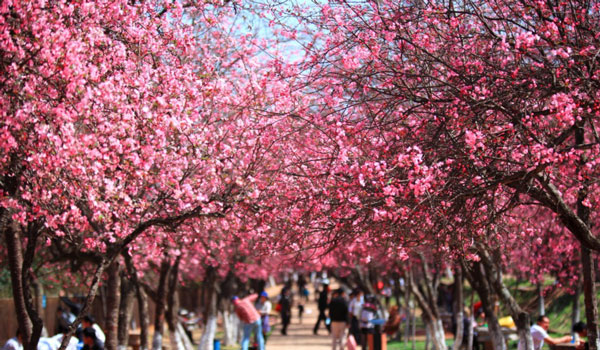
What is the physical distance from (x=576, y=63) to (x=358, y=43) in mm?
2305

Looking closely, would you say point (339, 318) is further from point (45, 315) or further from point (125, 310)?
point (45, 315)

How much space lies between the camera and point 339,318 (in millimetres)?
19375

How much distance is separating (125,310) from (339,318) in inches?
258

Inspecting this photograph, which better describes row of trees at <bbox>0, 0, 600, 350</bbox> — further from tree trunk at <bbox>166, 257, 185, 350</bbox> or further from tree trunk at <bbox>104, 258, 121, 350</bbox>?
tree trunk at <bbox>166, 257, 185, 350</bbox>

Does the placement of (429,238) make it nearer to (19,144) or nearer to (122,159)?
(122,159)

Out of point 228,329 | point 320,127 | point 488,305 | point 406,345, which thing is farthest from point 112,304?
point 228,329

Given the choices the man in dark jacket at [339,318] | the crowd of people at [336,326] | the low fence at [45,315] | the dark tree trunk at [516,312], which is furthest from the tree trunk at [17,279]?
Result: the low fence at [45,315]

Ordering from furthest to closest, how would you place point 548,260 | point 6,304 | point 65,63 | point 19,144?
1. point 6,304
2. point 548,260
3. point 19,144
4. point 65,63

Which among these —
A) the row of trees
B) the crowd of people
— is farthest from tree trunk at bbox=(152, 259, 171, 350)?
the row of trees

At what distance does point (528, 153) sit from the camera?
773 cm

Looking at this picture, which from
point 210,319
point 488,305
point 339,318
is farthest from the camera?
point 210,319

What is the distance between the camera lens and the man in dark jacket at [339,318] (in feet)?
63.0

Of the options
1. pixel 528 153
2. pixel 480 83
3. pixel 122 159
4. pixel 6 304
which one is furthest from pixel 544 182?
pixel 6 304

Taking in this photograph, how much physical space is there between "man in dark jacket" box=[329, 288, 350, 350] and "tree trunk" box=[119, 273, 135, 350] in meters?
5.76
